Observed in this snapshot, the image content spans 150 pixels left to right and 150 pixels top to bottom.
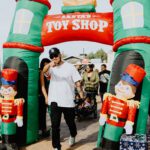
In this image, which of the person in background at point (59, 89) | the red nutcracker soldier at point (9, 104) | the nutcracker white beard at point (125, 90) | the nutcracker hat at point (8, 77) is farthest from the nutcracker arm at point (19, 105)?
the nutcracker white beard at point (125, 90)

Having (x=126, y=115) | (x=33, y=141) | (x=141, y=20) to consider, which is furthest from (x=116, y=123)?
(x=33, y=141)

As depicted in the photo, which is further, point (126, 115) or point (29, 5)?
point (29, 5)

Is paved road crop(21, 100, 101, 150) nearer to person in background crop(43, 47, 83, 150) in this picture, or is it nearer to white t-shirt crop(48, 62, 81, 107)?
person in background crop(43, 47, 83, 150)

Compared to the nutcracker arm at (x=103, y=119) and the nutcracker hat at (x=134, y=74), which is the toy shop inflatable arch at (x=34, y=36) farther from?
the nutcracker arm at (x=103, y=119)

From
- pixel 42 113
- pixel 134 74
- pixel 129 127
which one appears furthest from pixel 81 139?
pixel 134 74

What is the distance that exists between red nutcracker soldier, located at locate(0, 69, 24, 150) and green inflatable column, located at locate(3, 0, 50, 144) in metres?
0.35

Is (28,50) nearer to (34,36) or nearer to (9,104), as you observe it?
(34,36)

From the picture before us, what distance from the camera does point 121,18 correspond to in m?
5.58

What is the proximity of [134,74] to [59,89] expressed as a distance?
54.0 inches

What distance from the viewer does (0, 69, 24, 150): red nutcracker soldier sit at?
5695 millimetres

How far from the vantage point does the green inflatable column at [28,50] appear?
20.3ft

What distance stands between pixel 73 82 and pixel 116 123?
3.82 ft

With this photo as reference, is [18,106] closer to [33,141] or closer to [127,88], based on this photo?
[33,141]

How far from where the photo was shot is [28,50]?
6.23 m
